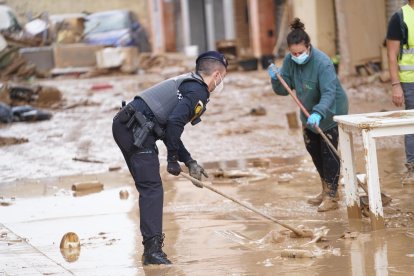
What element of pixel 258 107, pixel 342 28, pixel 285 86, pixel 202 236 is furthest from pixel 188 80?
pixel 342 28

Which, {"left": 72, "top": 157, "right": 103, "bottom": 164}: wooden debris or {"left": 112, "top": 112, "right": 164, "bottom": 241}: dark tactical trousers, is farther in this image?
{"left": 72, "top": 157, "right": 103, "bottom": 164}: wooden debris

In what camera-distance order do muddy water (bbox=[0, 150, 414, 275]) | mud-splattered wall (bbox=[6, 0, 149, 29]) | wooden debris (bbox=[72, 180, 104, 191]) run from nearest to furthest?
1. muddy water (bbox=[0, 150, 414, 275])
2. wooden debris (bbox=[72, 180, 104, 191])
3. mud-splattered wall (bbox=[6, 0, 149, 29])

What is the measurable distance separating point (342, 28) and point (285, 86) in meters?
12.7

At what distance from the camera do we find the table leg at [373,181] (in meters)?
7.44

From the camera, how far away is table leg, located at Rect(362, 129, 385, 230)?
7.44m

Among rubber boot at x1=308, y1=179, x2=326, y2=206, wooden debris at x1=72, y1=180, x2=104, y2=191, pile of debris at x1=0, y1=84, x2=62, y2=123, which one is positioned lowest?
pile of debris at x1=0, y1=84, x2=62, y2=123

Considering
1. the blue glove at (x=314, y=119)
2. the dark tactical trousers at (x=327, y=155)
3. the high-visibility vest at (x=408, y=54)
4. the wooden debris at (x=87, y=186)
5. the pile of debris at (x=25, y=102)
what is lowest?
the pile of debris at (x=25, y=102)

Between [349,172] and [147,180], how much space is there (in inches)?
73.9

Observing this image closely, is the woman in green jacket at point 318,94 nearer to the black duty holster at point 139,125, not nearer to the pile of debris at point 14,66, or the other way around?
the black duty holster at point 139,125

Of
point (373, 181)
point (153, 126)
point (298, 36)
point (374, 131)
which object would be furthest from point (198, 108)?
point (298, 36)

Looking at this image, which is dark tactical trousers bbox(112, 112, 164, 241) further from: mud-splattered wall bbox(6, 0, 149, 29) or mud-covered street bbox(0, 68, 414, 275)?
mud-splattered wall bbox(6, 0, 149, 29)

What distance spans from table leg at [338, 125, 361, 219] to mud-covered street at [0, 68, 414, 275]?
0.14m

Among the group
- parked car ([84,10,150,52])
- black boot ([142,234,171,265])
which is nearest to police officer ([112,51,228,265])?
black boot ([142,234,171,265])

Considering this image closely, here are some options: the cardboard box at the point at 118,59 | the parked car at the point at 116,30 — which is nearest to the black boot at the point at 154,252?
the cardboard box at the point at 118,59
